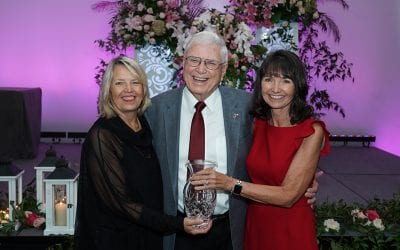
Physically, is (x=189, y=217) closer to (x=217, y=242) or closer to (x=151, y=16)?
(x=217, y=242)

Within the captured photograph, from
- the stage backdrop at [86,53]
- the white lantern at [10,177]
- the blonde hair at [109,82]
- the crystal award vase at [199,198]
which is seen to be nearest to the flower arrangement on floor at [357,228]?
the crystal award vase at [199,198]

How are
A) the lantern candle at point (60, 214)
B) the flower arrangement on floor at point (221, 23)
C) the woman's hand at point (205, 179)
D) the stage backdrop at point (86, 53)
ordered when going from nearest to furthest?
the woman's hand at point (205, 179) < the lantern candle at point (60, 214) < the flower arrangement on floor at point (221, 23) < the stage backdrop at point (86, 53)

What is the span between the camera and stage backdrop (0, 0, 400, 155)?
766 centimetres

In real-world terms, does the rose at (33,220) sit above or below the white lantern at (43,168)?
below

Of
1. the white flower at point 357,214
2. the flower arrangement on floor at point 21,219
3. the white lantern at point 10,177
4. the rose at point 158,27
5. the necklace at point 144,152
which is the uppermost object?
the rose at point 158,27

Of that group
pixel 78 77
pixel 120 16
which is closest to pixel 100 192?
pixel 120 16

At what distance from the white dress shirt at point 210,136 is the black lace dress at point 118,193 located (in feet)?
0.55

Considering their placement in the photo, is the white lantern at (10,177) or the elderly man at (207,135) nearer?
the elderly man at (207,135)

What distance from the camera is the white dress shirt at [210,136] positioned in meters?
2.08

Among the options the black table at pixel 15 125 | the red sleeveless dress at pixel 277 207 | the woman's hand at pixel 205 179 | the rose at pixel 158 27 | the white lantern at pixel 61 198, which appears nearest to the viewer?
the woman's hand at pixel 205 179

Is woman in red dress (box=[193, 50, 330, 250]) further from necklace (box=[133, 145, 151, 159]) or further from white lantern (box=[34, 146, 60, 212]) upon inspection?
white lantern (box=[34, 146, 60, 212])

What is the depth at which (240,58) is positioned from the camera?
335 cm

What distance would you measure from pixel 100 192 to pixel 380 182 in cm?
433

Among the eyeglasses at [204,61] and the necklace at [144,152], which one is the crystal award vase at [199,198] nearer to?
the necklace at [144,152]
